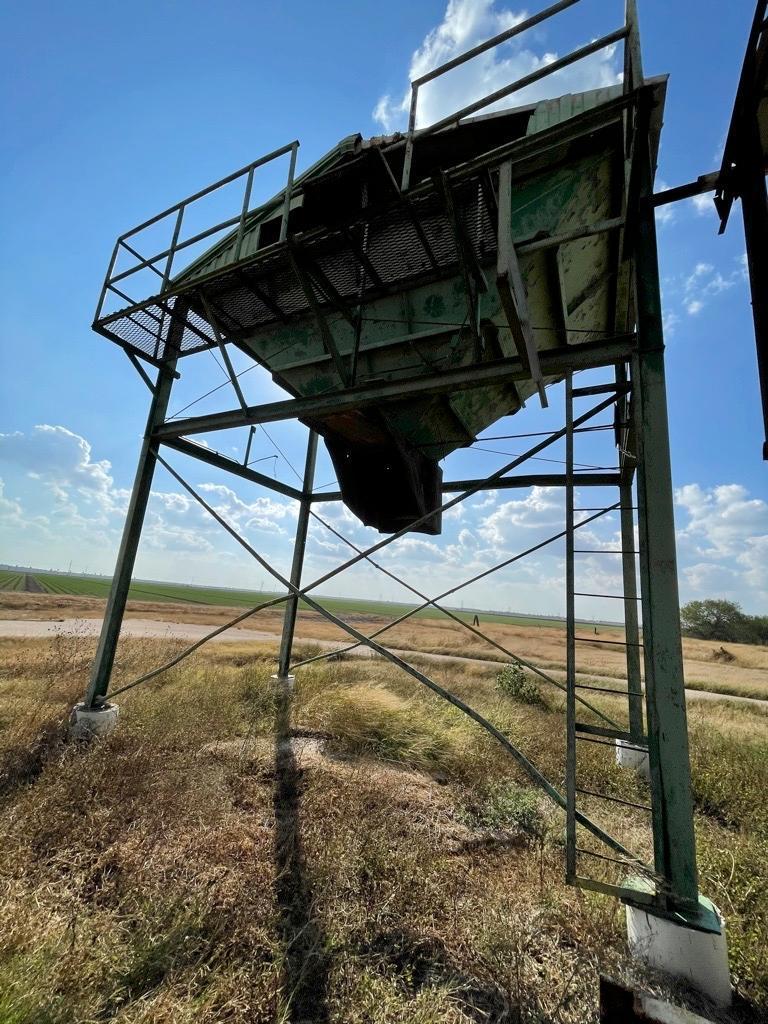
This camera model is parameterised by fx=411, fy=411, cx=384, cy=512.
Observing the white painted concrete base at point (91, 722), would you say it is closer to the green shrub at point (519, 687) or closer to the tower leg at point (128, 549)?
the tower leg at point (128, 549)

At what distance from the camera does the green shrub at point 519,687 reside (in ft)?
36.9

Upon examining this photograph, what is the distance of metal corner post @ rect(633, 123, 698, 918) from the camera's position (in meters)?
2.77

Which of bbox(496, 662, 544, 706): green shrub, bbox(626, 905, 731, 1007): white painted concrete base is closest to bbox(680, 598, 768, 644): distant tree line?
bbox(496, 662, 544, 706): green shrub

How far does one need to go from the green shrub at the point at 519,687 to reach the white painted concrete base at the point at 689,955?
890 centimetres

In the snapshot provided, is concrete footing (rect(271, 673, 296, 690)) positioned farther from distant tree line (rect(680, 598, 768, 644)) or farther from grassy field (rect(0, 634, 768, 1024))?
distant tree line (rect(680, 598, 768, 644))

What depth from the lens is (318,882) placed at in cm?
330

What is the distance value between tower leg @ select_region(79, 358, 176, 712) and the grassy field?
2.43 ft

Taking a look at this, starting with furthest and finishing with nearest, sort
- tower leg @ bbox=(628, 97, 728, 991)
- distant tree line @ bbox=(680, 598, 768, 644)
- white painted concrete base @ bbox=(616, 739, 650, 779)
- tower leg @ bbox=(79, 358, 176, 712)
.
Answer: distant tree line @ bbox=(680, 598, 768, 644), tower leg @ bbox=(79, 358, 176, 712), white painted concrete base @ bbox=(616, 739, 650, 779), tower leg @ bbox=(628, 97, 728, 991)

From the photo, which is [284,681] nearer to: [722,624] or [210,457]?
[210,457]

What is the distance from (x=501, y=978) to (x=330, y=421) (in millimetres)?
5353

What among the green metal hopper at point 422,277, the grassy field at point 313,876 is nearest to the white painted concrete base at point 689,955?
the grassy field at point 313,876

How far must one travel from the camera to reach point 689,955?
257cm

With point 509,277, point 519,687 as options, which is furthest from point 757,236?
point 519,687

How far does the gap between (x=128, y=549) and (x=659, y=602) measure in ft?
22.5
